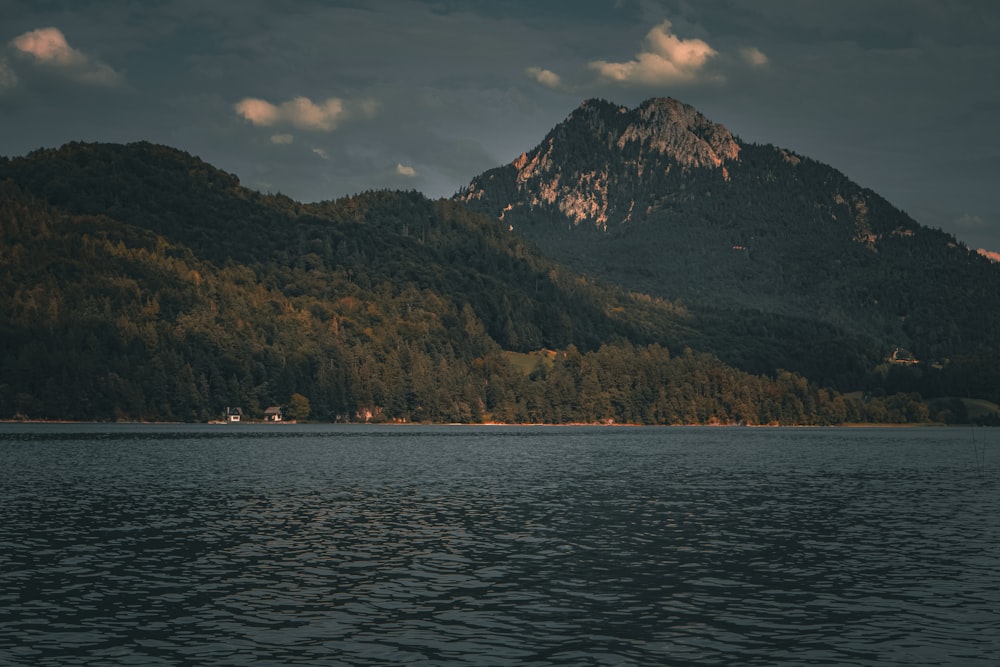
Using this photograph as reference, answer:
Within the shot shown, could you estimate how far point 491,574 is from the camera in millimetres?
56406

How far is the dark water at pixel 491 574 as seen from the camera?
4016 centimetres

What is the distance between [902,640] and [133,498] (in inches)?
2998

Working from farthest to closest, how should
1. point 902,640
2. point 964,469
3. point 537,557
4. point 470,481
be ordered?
1. point 964,469
2. point 470,481
3. point 537,557
4. point 902,640

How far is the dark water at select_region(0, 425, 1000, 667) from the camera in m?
40.2

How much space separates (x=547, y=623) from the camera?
146 ft

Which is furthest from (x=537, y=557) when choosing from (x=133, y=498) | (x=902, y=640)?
(x=133, y=498)

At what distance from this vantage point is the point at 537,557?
207ft

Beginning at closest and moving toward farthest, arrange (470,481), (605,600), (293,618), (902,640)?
1. (902,640)
2. (293,618)
3. (605,600)
4. (470,481)

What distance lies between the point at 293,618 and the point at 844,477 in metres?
111

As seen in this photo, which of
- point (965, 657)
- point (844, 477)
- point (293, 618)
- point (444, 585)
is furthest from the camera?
point (844, 477)

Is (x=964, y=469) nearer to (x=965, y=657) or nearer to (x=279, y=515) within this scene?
(x=279, y=515)

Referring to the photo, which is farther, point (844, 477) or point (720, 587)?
point (844, 477)

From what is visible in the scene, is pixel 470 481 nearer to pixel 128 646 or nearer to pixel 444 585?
pixel 444 585

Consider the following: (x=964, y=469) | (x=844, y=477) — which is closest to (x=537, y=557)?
(x=844, y=477)
